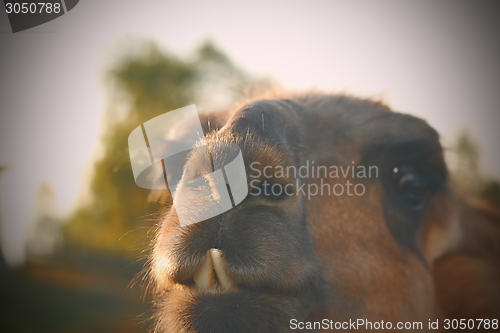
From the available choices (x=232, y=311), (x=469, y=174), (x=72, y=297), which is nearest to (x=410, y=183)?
(x=232, y=311)

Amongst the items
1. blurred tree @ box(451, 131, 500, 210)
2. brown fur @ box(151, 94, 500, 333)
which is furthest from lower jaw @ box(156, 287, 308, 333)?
blurred tree @ box(451, 131, 500, 210)

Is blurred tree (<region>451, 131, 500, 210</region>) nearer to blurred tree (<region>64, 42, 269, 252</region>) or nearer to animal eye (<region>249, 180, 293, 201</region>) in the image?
animal eye (<region>249, 180, 293, 201</region>)

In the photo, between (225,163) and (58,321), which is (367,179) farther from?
(58,321)

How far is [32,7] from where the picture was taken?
3.22 metres

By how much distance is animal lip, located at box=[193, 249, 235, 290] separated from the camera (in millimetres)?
1280

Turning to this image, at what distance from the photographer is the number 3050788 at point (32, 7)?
3.20m

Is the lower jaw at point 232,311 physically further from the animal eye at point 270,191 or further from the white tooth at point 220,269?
the animal eye at point 270,191

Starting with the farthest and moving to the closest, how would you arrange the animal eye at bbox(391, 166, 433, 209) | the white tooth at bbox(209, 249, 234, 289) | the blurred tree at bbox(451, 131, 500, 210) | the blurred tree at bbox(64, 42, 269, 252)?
1. the blurred tree at bbox(64, 42, 269, 252)
2. the blurred tree at bbox(451, 131, 500, 210)
3. the animal eye at bbox(391, 166, 433, 209)
4. the white tooth at bbox(209, 249, 234, 289)

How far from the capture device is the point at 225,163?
4.38 ft

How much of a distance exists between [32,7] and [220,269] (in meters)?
3.50

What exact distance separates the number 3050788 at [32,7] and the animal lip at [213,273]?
3.30 meters

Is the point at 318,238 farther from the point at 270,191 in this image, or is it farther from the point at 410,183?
the point at 410,183

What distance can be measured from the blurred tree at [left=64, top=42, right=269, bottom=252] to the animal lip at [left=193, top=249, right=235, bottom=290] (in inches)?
272

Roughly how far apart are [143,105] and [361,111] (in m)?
12.5
